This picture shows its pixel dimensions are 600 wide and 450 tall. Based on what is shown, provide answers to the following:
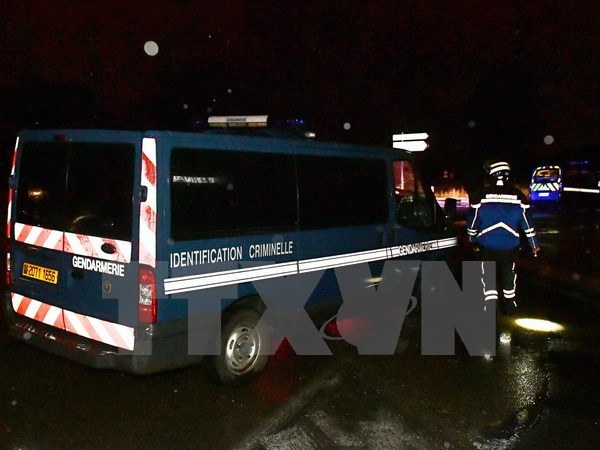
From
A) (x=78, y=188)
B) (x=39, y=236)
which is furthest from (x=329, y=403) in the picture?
(x=39, y=236)

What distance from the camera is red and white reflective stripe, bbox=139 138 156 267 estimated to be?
15.2ft

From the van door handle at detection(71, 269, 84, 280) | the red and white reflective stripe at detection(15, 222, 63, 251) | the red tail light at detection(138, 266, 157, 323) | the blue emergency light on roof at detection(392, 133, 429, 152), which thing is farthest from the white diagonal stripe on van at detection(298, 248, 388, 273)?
the blue emergency light on roof at detection(392, 133, 429, 152)

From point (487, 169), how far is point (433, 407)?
10.9ft

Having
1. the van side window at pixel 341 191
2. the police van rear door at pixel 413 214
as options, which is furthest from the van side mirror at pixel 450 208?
the van side window at pixel 341 191

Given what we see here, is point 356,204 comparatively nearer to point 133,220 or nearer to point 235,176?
point 235,176

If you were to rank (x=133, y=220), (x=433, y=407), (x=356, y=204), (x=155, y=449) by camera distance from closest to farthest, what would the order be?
1. (x=155, y=449)
2. (x=133, y=220)
3. (x=433, y=407)
4. (x=356, y=204)

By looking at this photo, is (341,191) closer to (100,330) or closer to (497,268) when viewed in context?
(497,268)

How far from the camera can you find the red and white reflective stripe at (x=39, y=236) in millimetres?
5168

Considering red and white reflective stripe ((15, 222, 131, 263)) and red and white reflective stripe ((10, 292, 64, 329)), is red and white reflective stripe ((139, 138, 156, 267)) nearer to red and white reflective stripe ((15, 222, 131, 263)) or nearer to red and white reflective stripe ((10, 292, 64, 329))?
red and white reflective stripe ((15, 222, 131, 263))

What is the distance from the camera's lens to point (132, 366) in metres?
4.72

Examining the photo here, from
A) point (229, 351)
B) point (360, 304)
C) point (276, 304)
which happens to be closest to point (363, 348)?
point (360, 304)

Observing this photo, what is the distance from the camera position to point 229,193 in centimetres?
528

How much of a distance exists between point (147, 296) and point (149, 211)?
0.62 m

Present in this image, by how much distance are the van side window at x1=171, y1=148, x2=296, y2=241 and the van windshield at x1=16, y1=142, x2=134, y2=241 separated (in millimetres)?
380
